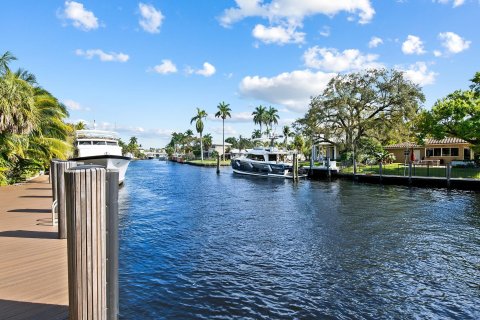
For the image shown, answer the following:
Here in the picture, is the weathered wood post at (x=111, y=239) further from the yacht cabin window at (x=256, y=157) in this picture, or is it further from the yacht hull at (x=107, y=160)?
the yacht cabin window at (x=256, y=157)

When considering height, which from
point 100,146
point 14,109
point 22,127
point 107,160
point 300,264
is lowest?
point 300,264

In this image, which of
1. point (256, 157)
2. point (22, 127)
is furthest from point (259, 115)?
point (22, 127)

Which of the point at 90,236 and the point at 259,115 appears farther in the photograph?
the point at 259,115

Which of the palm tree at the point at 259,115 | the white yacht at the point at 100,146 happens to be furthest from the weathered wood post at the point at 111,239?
the palm tree at the point at 259,115

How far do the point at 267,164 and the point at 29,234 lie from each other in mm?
37200

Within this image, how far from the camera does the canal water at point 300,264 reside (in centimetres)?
701

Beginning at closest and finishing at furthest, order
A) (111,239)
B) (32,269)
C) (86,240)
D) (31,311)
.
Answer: (86,240) → (111,239) → (31,311) → (32,269)

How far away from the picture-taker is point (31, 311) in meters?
4.66

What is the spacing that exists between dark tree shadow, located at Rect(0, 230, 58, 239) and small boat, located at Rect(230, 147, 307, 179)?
1383 inches

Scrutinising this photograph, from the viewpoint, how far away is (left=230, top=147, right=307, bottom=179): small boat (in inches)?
1690

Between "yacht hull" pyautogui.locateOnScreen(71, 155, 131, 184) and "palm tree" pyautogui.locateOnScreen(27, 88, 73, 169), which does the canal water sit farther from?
"palm tree" pyautogui.locateOnScreen(27, 88, 73, 169)

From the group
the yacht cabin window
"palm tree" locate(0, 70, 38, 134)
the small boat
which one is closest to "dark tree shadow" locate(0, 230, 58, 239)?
"palm tree" locate(0, 70, 38, 134)

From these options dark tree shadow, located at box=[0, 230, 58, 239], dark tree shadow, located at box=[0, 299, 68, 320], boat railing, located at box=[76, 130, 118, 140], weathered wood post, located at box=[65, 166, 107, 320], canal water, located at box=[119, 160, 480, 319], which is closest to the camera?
weathered wood post, located at box=[65, 166, 107, 320]

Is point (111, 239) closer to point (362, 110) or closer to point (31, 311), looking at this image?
point (31, 311)
